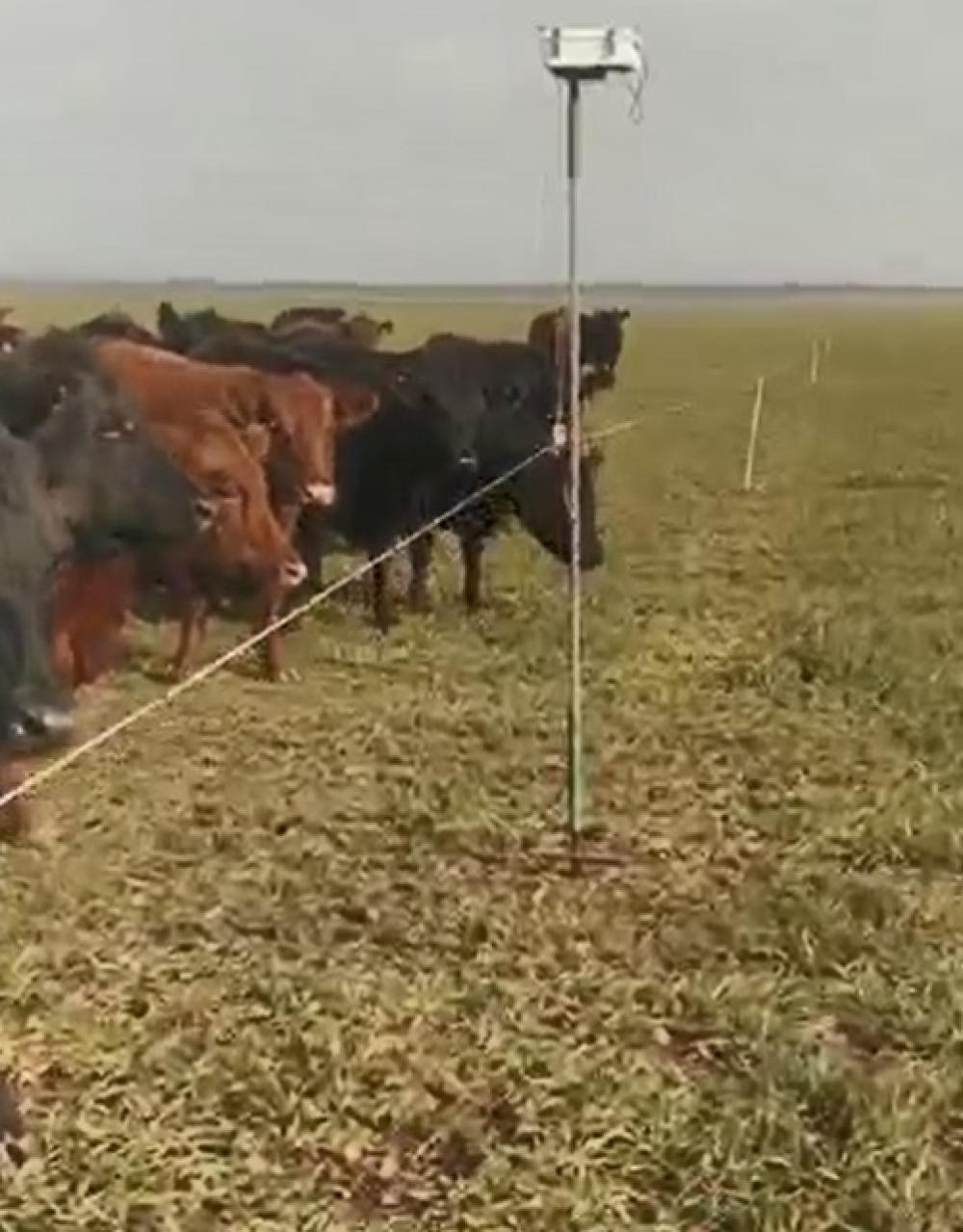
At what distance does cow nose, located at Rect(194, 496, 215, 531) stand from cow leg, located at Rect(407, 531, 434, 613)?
2.49 meters

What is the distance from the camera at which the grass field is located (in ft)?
15.3

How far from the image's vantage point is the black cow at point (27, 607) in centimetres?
657

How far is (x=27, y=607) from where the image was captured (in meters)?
6.93

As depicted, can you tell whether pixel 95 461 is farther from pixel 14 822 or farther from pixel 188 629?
pixel 188 629

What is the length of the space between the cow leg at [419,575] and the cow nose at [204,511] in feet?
8.16

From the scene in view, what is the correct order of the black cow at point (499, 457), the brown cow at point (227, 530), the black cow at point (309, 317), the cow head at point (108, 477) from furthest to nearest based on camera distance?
the black cow at point (309, 317)
the black cow at point (499, 457)
the brown cow at point (227, 530)
the cow head at point (108, 477)

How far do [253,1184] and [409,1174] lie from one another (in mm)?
345

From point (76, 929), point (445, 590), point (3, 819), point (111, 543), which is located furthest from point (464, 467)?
point (76, 929)

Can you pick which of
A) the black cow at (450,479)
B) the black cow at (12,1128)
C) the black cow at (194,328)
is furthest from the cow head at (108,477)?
the black cow at (194,328)

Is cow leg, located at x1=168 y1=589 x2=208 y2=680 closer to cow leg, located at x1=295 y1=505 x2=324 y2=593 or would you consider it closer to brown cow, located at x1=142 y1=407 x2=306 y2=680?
brown cow, located at x1=142 y1=407 x2=306 y2=680

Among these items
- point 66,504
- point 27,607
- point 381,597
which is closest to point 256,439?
point 381,597

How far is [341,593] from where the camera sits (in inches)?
508

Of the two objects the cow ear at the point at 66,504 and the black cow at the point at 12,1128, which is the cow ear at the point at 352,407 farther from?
the black cow at the point at 12,1128

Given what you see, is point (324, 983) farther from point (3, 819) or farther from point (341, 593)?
point (341, 593)
